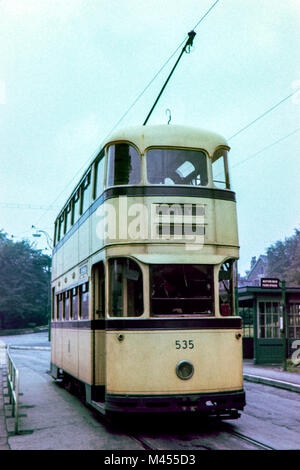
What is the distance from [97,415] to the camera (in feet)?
33.9

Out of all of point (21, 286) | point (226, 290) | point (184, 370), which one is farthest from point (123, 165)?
point (21, 286)

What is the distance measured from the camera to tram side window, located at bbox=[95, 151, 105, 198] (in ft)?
31.4

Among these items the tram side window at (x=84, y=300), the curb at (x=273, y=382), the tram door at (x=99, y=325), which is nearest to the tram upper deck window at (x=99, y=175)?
the tram door at (x=99, y=325)

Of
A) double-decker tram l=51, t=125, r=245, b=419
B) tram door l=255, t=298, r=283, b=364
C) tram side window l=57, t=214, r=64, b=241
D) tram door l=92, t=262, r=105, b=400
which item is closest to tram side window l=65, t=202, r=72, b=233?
tram side window l=57, t=214, r=64, b=241

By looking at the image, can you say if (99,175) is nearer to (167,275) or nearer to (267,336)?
(167,275)

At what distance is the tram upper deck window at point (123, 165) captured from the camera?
8867 millimetres

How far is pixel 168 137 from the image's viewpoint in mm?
9031

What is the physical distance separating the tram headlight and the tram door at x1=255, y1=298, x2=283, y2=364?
1302 cm

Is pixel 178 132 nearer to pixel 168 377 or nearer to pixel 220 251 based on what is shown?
pixel 220 251

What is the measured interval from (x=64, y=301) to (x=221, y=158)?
6.61m

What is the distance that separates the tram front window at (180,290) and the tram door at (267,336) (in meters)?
12.7

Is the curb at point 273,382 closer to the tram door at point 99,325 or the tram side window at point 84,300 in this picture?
the tram side window at point 84,300

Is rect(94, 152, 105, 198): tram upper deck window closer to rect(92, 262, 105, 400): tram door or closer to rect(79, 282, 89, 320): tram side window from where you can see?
rect(92, 262, 105, 400): tram door
